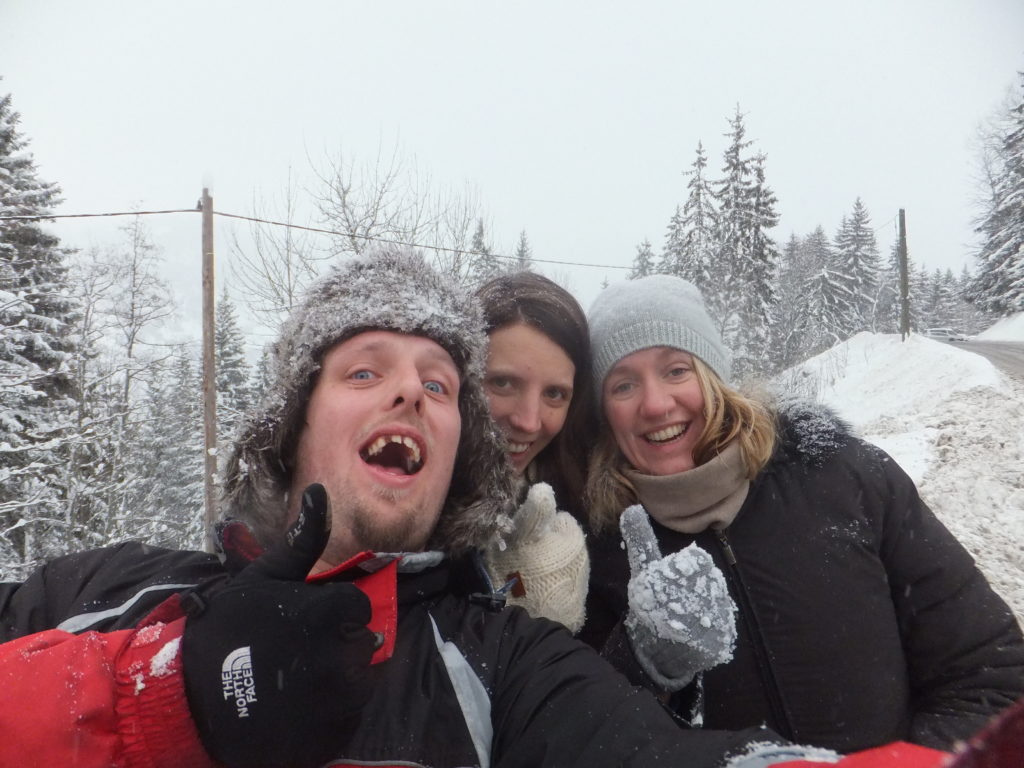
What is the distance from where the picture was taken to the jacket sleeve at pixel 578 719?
1216mm

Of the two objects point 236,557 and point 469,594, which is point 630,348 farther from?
point 236,557

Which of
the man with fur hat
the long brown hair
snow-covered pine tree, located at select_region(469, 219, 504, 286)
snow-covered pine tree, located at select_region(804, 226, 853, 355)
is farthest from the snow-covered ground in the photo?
snow-covered pine tree, located at select_region(804, 226, 853, 355)

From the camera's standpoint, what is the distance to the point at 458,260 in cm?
1430

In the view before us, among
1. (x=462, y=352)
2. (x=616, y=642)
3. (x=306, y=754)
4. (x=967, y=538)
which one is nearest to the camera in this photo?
(x=306, y=754)

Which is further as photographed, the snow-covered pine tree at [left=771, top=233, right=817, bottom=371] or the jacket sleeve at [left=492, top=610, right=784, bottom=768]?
the snow-covered pine tree at [left=771, top=233, right=817, bottom=371]

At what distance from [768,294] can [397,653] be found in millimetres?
26644

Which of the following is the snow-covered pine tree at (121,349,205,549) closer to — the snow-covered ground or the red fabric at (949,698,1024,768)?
the snow-covered ground

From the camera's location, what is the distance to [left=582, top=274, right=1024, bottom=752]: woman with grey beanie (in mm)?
1870

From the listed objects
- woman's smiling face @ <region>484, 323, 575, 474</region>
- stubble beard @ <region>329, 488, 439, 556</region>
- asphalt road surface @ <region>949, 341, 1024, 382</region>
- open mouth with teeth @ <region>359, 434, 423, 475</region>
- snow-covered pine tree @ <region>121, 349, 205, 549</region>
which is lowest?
snow-covered pine tree @ <region>121, 349, 205, 549</region>

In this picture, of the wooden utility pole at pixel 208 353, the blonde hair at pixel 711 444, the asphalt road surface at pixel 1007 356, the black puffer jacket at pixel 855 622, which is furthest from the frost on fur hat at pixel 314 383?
the asphalt road surface at pixel 1007 356

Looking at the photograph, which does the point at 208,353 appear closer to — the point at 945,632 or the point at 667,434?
the point at 667,434

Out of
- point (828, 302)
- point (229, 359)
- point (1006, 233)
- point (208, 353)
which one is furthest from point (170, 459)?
point (1006, 233)

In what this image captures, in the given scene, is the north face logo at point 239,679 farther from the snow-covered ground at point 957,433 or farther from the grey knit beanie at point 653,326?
the snow-covered ground at point 957,433

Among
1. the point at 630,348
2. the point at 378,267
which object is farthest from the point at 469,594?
the point at 378,267
